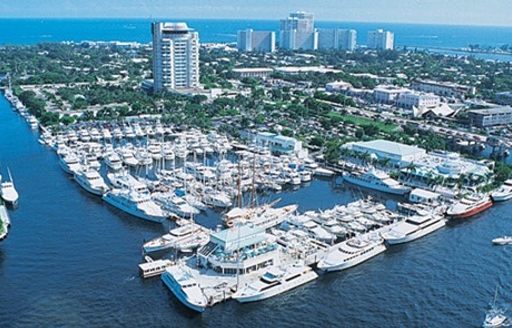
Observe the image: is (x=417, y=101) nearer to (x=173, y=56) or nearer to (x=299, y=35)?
(x=173, y=56)

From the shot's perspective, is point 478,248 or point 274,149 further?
point 274,149

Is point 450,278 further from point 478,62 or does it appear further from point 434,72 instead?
point 478,62

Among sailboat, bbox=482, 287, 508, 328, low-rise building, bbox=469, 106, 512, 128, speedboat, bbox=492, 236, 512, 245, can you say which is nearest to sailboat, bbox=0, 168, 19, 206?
sailboat, bbox=482, 287, 508, 328

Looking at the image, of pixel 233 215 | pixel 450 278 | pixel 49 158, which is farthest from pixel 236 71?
pixel 450 278

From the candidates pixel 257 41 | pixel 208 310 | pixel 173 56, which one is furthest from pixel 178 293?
pixel 257 41

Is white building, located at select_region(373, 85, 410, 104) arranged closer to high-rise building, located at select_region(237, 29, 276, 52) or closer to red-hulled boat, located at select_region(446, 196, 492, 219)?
red-hulled boat, located at select_region(446, 196, 492, 219)
